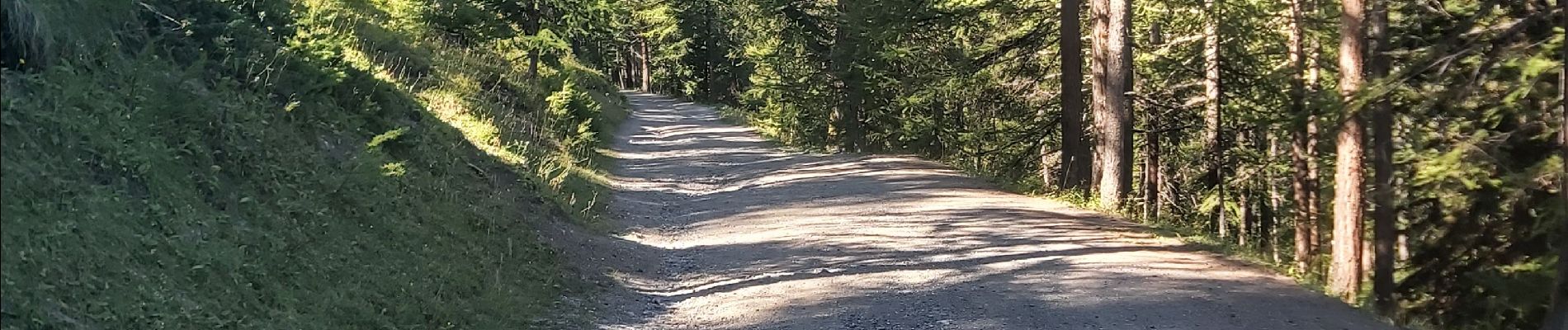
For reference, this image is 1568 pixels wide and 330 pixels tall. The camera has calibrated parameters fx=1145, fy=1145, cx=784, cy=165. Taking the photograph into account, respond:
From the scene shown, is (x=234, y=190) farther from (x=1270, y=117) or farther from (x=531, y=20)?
(x=531, y=20)

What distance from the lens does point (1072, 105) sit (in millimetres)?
17766

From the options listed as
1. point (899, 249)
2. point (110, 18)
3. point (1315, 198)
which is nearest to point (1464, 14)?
point (1315, 198)

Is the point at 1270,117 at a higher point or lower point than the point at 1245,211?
higher

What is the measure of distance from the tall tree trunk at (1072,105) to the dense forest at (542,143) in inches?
1.6

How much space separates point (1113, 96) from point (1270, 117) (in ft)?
9.54

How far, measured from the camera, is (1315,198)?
52.1 feet

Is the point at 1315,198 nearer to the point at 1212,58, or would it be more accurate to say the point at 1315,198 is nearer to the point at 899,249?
the point at 1212,58

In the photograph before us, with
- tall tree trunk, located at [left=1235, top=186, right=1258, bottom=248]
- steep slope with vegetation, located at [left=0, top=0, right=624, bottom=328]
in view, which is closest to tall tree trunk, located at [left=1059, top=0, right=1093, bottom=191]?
tall tree trunk, located at [left=1235, top=186, right=1258, bottom=248]

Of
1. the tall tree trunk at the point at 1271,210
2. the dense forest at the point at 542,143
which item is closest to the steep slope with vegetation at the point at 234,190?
the dense forest at the point at 542,143

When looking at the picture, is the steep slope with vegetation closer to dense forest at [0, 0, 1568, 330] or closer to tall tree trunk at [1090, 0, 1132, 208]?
dense forest at [0, 0, 1568, 330]

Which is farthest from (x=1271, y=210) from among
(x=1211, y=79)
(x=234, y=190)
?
(x=234, y=190)

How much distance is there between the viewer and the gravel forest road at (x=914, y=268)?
857 cm

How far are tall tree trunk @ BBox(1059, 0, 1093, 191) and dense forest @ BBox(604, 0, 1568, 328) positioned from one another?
1.3 inches

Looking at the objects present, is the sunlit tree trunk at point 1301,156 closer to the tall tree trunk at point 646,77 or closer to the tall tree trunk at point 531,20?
the tall tree trunk at point 531,20
